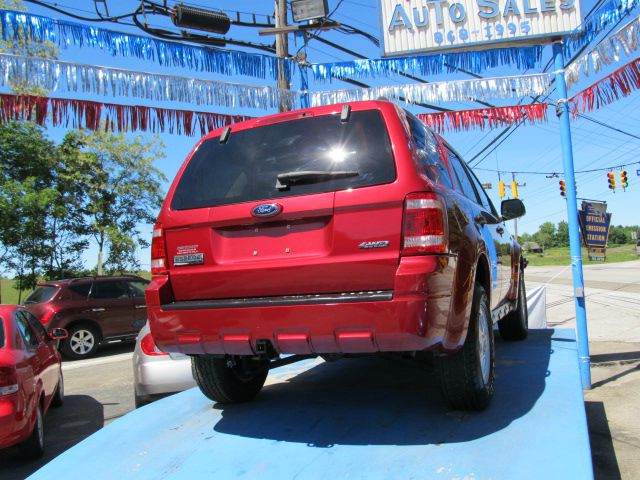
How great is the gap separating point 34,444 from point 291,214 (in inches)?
141

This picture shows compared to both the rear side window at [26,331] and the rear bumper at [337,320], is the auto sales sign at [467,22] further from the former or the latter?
the rear side window at [26,331]

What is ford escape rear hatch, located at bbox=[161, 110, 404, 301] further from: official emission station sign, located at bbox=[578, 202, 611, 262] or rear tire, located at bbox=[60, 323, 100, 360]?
rear tire, located at bbox=[60, 323, 100, 360]

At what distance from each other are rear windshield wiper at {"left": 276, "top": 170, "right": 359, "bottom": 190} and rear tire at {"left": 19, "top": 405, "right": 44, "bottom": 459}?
343cm

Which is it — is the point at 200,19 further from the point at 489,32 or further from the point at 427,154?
the point at 427,154

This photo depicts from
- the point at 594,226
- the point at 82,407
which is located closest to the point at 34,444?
the point at 82,407

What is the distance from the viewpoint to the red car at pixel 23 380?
4.00m

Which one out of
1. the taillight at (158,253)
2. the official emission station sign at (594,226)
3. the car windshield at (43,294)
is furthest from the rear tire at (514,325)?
the car windshield at (43,294)

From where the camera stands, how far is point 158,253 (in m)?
2.97

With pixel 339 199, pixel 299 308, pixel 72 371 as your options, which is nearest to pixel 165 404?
pixel 299 308

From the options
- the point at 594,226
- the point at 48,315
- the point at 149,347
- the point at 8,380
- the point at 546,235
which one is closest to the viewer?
the point at 8,380

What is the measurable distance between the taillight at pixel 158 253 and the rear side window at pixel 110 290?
968 cm

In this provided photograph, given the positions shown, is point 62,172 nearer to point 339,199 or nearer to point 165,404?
point 165,404

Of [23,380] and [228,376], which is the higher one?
[228,376]

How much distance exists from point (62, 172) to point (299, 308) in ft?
61.1
